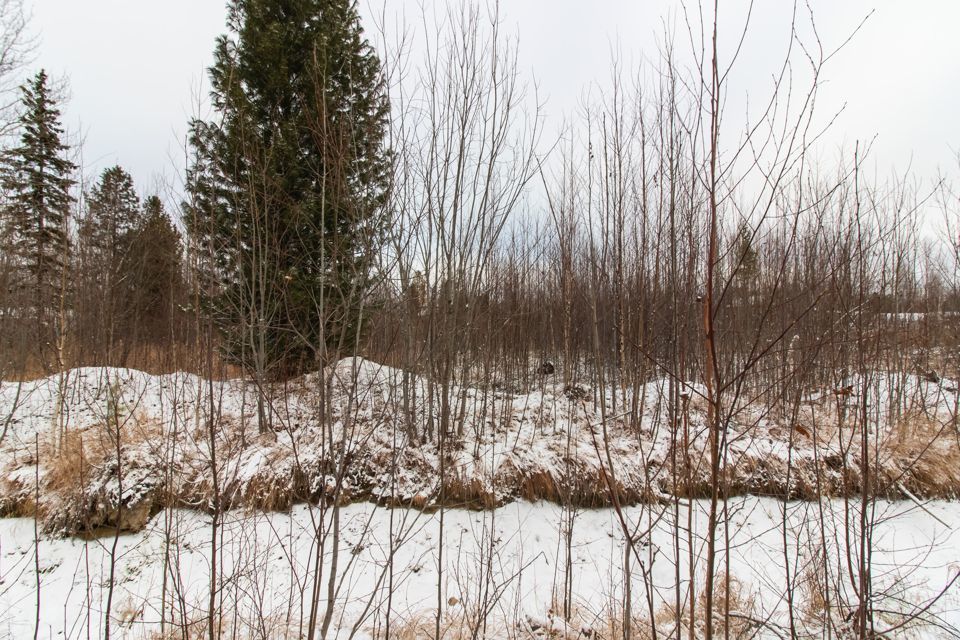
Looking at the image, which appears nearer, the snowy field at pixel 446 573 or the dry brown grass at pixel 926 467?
the snowy field at pixel 446 573

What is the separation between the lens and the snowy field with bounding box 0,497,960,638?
314cm

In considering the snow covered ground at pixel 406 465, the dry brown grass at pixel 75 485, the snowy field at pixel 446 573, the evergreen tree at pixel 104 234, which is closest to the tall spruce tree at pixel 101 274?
the evergreen tree at pixel 104 234

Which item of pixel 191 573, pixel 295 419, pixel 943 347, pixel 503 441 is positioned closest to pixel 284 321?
pixel 295 419

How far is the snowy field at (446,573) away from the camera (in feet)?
10.3

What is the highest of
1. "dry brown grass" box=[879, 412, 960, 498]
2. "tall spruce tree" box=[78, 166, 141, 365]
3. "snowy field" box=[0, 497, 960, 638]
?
"tall spruce tree" box=[78, 166, 141, 365]

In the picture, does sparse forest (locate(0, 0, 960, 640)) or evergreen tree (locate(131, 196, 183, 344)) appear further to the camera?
evergreen tree (locate(131, 196, 183, 344))

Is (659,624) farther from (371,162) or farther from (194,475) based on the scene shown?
(194,475)

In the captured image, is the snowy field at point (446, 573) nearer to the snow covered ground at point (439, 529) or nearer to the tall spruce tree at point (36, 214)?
the snow covered ground at point (439, 529)

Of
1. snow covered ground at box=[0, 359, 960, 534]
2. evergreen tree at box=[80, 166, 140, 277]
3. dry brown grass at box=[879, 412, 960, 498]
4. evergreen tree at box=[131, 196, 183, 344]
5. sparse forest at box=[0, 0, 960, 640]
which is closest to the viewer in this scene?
sparse forest at box=[0, 0, 960, 640]

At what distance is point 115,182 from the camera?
27.1ft

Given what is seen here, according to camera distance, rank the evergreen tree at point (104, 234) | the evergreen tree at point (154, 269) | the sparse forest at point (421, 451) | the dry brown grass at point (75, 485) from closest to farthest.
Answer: the sparse forest at point (421, 451) < the dry brown grass at point (75, 485) < the evergreen tree at point (104, 234) < the evergreen tree at point (154, 269)

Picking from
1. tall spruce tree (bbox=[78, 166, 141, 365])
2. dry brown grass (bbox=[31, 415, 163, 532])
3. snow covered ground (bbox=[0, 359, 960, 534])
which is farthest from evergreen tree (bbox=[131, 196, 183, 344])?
snow covered ground (bbox=[0, 359, 960, 534])

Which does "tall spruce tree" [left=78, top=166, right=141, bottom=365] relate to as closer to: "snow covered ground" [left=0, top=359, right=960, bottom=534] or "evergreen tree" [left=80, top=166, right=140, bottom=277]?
"evergreen tree" [left=80, top=166, right=140, bottom=277]

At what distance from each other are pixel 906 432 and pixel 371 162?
8466mm
